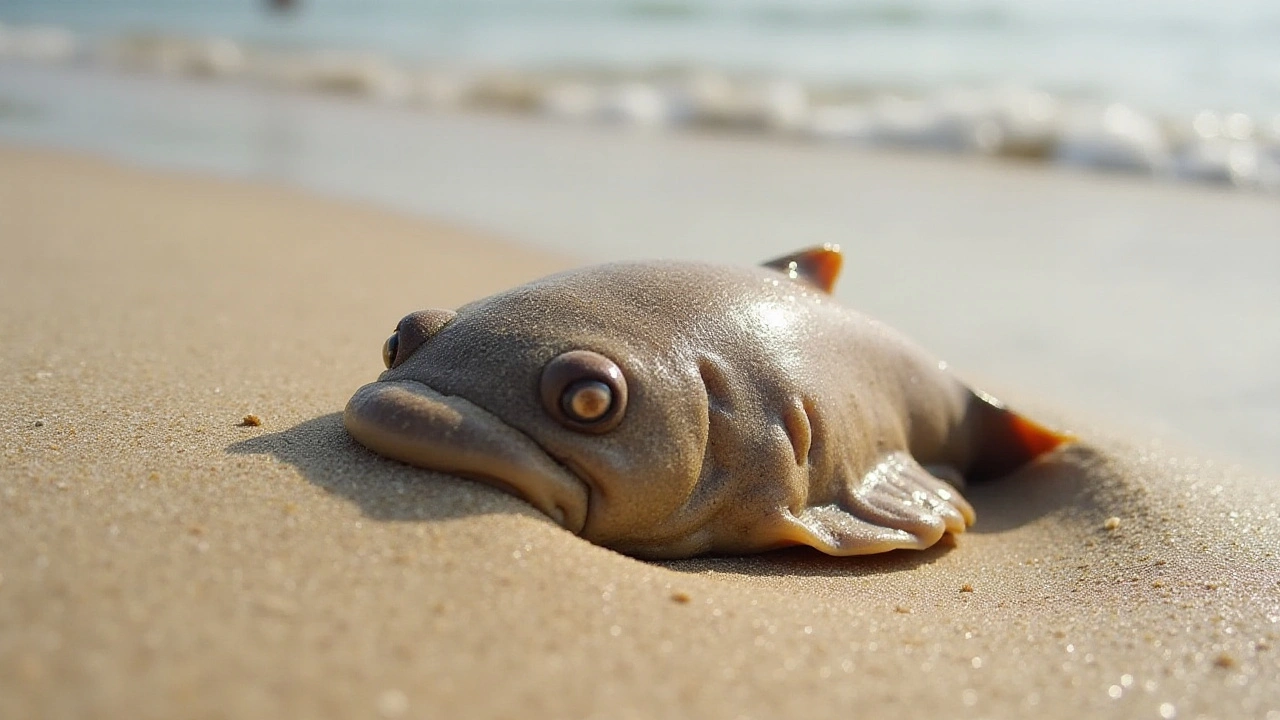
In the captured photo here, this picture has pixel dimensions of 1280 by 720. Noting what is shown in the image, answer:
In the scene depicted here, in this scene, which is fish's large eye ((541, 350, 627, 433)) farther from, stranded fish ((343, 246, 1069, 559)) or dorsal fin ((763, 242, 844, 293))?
dorsal fin ((763, 242, 844, 293))

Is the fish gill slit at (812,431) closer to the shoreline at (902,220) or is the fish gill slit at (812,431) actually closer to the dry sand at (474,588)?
the dry sand at (474,588)

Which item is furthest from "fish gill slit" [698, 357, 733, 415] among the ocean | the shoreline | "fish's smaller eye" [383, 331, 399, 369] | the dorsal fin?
the ocean

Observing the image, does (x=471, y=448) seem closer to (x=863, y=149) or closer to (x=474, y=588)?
(x=474, y=588)

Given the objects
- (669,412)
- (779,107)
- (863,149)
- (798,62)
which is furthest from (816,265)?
(798,62)

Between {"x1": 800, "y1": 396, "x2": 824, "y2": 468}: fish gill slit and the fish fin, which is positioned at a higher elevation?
{"x1": 800, "y1": 396, "x2": 824, "y2": 468}: fish gill slit

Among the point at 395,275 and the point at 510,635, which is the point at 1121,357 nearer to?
the point at 395,275
